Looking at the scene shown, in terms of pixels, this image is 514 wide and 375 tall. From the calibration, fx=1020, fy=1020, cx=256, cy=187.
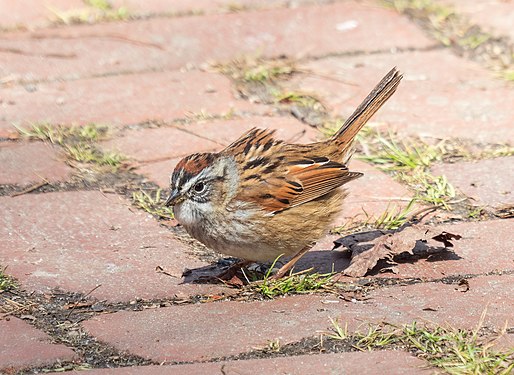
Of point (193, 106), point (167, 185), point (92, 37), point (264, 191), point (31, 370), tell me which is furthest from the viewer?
point (92, 37)

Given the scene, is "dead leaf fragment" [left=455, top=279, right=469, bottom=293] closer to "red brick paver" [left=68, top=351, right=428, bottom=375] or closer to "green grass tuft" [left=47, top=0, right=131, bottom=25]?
"red brick paver" [left=68, top=351, right=428, bottom=375]

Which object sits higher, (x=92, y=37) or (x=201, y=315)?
(x=92, y=37)

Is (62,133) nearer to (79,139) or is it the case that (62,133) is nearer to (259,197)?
(79,139)

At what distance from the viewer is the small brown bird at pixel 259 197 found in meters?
4.30

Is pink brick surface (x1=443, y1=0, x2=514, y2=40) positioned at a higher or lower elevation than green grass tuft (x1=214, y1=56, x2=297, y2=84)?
higher

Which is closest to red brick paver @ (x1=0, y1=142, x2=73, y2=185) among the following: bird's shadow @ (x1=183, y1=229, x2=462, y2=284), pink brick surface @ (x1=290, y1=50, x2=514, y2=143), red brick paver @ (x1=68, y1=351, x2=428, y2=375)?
bird's shadow @ (x1=183, y1=229, x2=462, y2=284)

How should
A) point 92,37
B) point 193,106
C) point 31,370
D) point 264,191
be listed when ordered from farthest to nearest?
1. point 92,37
2. point 193,106
3. point 264,191
4. point 31,370

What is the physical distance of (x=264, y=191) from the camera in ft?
14.5

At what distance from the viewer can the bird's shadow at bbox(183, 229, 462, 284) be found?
13.8 feet

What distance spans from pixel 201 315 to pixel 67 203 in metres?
1.18

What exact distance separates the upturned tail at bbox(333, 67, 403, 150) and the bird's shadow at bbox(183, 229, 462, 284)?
50cm

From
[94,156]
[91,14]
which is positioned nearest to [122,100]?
[94,156]

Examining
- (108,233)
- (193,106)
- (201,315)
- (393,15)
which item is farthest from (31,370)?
(393,15)

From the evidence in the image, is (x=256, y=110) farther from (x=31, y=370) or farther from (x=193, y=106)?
(x=31, y=370)
